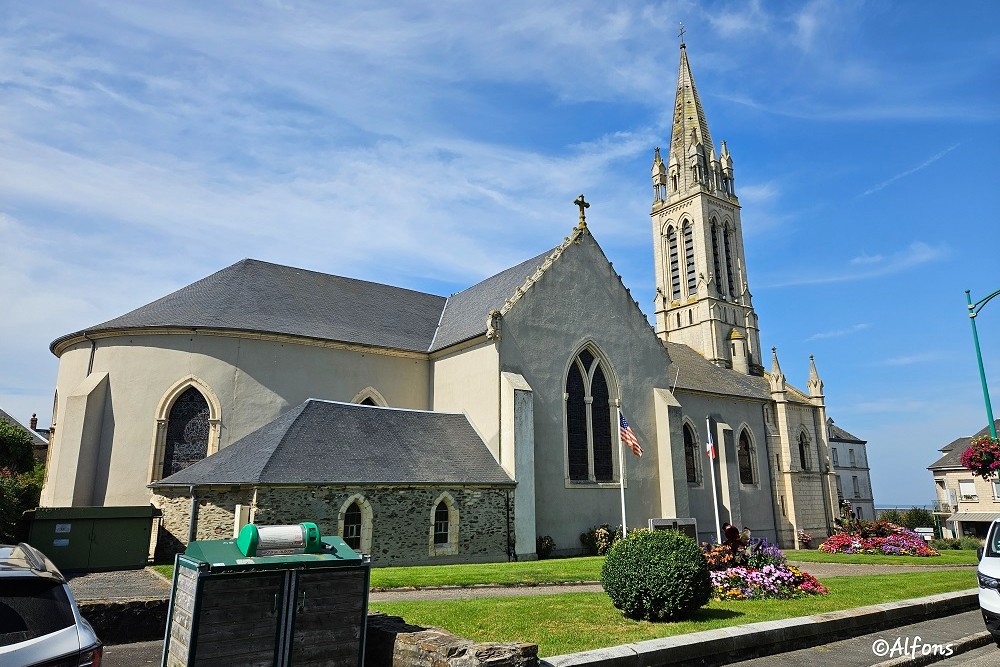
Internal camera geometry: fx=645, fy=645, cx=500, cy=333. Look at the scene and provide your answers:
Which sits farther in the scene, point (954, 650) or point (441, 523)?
point (441, 523)

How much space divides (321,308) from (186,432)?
23.1 ft

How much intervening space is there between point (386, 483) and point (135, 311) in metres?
13.0

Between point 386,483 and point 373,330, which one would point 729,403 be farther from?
point 386,483

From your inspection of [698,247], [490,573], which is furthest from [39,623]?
[698,247]

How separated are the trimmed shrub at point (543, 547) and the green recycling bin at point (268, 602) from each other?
16.3 m

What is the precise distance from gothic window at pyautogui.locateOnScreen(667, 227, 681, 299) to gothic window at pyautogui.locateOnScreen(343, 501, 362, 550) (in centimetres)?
3895

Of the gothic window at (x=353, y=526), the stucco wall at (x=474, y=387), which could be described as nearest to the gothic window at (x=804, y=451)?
the stucco wall at (x=474, y=387)

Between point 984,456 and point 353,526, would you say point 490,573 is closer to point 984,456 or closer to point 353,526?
point 353,526

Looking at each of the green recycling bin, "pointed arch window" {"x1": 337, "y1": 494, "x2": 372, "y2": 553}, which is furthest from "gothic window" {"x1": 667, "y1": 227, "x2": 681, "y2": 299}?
the green recycling bin

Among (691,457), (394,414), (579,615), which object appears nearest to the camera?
(579,615)

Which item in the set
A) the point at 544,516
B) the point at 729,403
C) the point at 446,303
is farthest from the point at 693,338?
the point at 544,516

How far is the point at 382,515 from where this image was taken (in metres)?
18.7

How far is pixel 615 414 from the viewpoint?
2577 centimetres

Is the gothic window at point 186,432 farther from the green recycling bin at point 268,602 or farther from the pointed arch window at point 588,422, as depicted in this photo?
the green recycling bin at point 268,602
